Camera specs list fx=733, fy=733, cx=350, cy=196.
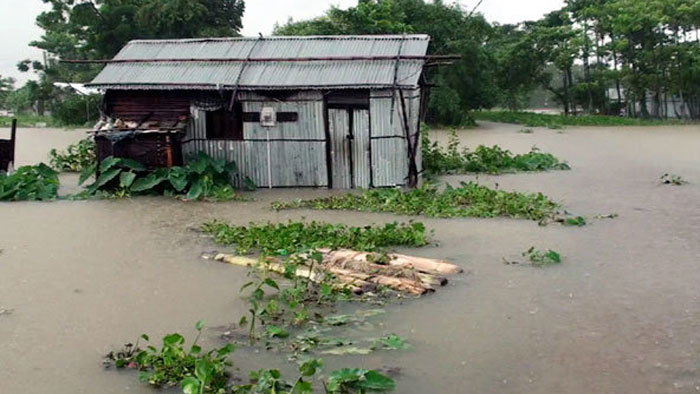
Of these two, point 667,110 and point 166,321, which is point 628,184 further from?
point 667,110

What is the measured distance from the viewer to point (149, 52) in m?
16.5

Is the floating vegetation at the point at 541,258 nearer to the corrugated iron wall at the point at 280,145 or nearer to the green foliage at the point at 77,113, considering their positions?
the corrugated iron wall at the point at 280,145

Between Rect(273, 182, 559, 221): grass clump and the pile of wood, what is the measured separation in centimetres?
354

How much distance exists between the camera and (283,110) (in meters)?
15.1

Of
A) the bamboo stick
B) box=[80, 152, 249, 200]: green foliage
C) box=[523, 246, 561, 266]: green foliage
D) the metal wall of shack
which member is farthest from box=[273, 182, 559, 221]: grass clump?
the bamboo stick

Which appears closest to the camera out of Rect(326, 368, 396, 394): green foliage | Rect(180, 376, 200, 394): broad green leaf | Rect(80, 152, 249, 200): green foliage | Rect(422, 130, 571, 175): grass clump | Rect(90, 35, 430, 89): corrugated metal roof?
Rect(180, 376, 200, 394): broad green leaf

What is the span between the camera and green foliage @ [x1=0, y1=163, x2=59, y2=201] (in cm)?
1386

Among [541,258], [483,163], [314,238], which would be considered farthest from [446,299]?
[483,163]

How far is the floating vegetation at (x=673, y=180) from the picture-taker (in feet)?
49.9

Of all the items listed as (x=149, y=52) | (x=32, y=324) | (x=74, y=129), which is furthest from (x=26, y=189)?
(x=74, y=129)

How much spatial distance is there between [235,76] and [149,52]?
8.62 ft

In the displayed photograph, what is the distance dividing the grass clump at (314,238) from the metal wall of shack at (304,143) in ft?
16.2

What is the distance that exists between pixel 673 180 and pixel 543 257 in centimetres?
824

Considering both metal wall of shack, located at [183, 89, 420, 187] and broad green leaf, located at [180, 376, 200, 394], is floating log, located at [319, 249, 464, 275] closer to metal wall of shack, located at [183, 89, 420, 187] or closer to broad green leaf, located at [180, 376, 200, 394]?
broad green leaf, located at [180, 376, 200, 394]
